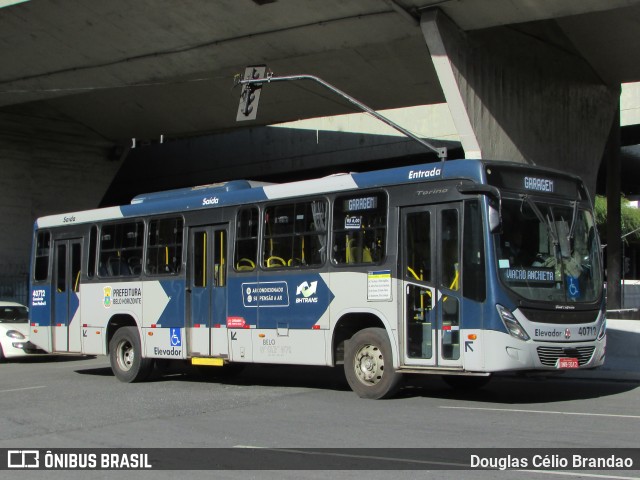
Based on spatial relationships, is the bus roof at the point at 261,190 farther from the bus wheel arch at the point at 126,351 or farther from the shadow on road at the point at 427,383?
the shadow on road at the point at 427,383

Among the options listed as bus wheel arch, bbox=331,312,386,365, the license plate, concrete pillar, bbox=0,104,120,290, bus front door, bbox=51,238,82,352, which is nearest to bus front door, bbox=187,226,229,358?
bus wheel arch, bbox=331,312,386,365

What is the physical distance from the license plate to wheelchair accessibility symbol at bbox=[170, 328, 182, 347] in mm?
6903

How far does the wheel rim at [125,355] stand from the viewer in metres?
16.6

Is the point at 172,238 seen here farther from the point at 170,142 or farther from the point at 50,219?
the point at 170,142

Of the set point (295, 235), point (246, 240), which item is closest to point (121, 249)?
point (246, 240)

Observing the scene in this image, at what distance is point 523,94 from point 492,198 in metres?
12.6

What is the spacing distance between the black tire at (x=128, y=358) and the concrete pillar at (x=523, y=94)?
9.44 meters

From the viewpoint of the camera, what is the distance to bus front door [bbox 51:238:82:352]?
17.8m

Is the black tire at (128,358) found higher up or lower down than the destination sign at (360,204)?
lower down

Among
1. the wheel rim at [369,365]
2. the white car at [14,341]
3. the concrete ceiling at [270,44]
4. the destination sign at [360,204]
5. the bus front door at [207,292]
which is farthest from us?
the concrete ceiling at [270,44]

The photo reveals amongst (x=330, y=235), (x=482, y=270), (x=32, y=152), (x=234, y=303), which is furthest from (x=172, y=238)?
(x=32, y=152)

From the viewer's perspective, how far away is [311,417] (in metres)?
11.1

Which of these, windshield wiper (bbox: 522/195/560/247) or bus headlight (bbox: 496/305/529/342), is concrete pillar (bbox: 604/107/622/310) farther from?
bus headlight (bbox: 496/305/529/342)

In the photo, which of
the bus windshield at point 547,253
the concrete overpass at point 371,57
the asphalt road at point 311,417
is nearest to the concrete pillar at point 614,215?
the concrete overpass at point 371,57
